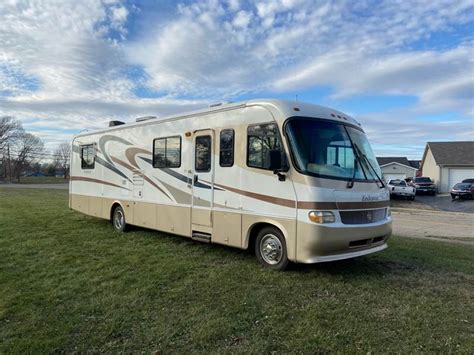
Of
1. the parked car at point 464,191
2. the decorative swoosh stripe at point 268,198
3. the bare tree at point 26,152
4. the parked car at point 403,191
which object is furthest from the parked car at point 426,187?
the bare tree at point 26,152

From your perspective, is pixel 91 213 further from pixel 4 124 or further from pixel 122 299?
pixel 4 124

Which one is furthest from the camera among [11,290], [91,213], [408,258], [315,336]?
[91,213]

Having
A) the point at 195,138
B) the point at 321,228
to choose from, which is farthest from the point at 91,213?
the point at 321,228

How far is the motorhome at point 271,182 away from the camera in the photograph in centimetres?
588

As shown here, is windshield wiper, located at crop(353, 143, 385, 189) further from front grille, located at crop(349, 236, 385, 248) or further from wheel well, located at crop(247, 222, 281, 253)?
wheel well, located at crop(247, 222, 281, 253)

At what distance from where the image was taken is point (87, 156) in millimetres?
12156

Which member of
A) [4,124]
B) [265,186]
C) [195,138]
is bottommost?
[265,186]

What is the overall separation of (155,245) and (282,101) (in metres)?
4.22

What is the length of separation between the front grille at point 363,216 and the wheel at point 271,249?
1038 mm

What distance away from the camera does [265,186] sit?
21.2 ft

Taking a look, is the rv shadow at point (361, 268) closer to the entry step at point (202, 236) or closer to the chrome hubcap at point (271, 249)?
the chrome hubcap at point (271, 249)

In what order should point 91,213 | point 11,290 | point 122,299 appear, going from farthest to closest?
point 91,213 → point 11,290 → point 122,299

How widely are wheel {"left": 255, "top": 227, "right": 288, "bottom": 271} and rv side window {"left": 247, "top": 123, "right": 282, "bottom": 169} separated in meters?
1.11

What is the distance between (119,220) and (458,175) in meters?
40.5
